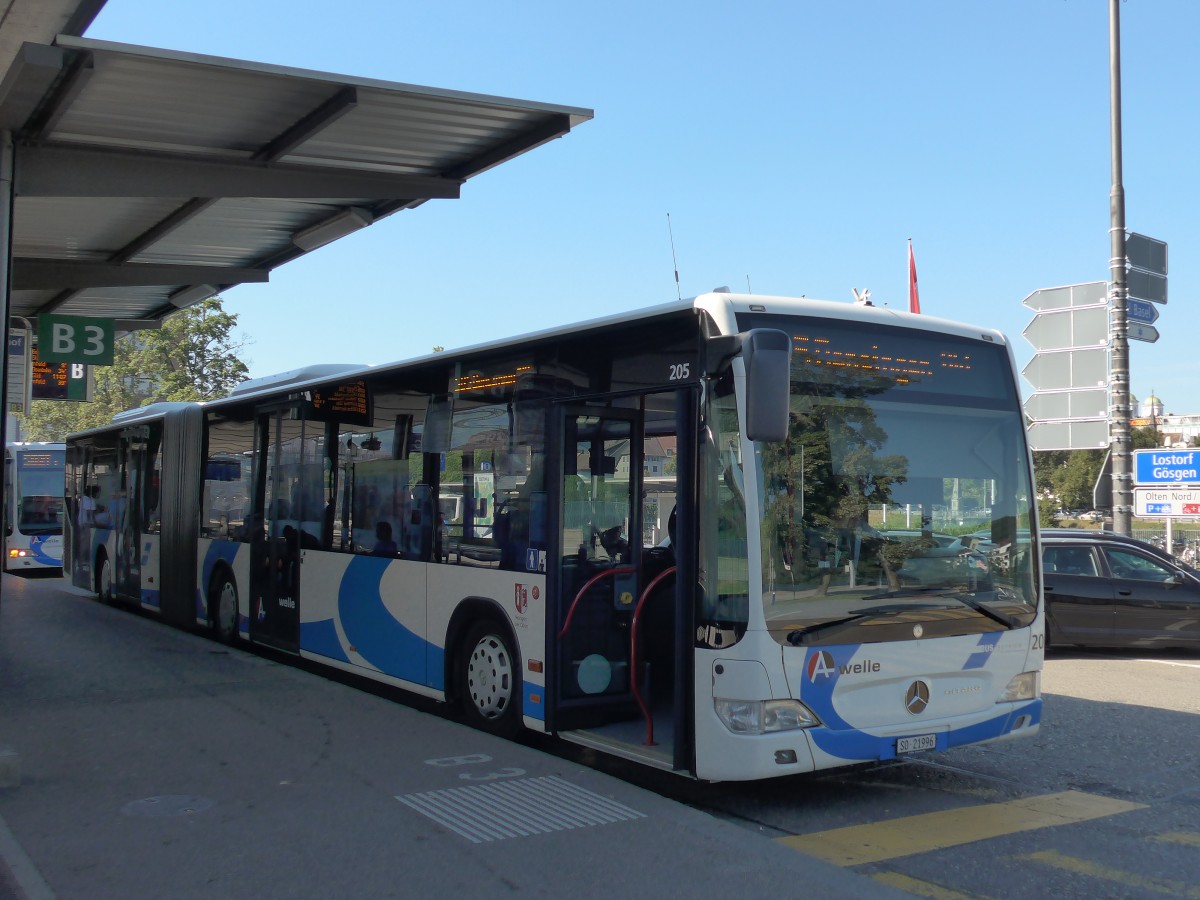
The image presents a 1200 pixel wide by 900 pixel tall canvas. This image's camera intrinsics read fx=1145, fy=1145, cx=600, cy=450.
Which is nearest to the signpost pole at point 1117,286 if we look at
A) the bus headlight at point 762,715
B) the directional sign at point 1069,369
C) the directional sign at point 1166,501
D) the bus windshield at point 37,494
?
the directional sign at point 1069,369

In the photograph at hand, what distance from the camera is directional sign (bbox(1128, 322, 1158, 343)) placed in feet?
56.1

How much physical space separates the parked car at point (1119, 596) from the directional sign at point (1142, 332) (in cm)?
459

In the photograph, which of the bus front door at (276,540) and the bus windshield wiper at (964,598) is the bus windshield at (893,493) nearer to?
the bus windshield wiper at (964,598)

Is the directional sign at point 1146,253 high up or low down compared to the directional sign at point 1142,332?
up

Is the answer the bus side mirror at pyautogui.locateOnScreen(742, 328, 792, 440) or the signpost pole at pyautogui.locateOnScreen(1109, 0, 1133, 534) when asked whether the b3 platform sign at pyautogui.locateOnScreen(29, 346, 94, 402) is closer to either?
the bus side mirror at pyautogui.locateOnScreen(742, 328, 792, 440)

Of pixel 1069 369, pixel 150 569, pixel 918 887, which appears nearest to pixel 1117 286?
pixel 1069 369

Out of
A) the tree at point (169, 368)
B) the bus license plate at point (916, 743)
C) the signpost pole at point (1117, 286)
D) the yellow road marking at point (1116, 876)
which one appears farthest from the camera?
the tree at point (169, 368)

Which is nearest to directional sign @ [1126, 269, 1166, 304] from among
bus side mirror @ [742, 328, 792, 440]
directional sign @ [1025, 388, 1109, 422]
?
directional sign @ [1025, 388, 1109, 422]

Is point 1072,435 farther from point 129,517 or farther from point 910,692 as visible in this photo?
point 129,517

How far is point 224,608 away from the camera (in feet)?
45.7

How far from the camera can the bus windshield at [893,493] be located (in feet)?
21.0

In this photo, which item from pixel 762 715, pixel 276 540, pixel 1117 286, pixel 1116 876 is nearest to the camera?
pixel 1116 876

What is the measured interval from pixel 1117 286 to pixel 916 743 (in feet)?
40.9

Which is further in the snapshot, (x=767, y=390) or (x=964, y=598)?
(x=964, y=598)
